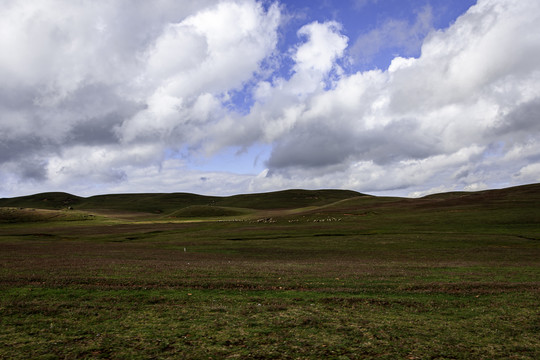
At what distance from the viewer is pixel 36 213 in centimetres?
14238

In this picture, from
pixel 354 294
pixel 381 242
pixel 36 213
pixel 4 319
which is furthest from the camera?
pixel 36 213

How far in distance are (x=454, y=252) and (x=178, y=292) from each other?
37.3 metres

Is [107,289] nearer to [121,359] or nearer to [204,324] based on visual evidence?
[204,324]

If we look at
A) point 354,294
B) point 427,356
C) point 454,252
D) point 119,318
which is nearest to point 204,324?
point 119,318

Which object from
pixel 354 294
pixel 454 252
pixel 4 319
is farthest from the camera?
pixel 454 252

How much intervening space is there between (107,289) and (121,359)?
11.5 m

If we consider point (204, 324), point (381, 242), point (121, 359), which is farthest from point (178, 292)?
point (381, 242)

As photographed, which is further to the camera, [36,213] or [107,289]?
[36,213]

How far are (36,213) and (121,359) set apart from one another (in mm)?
160224

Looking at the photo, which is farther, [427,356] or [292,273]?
[292,273]

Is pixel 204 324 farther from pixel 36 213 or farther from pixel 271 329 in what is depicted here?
pixel 36 213

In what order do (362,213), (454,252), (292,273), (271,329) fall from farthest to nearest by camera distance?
(362,213) < (454,252) < (292,273) < (271,329)

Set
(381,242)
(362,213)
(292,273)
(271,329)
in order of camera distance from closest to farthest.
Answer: (271,329), (292,273), (381,242), (362,213)

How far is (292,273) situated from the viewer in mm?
28203
